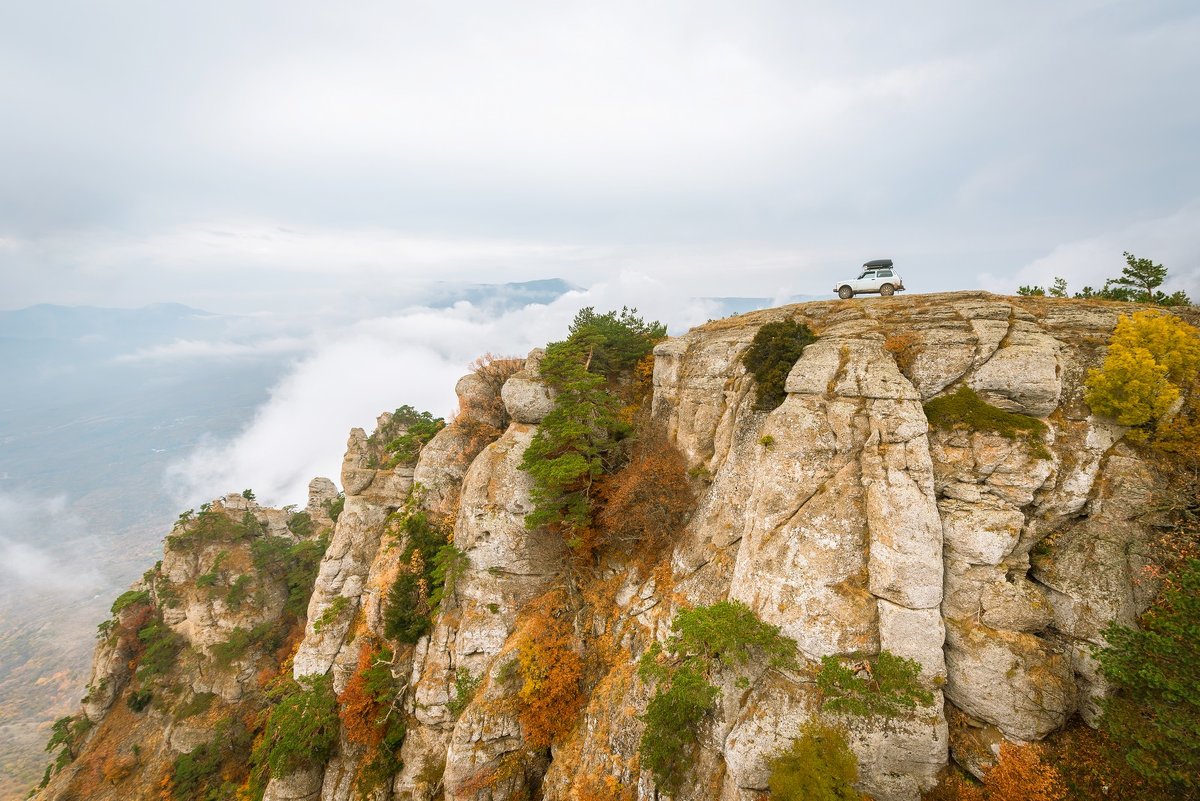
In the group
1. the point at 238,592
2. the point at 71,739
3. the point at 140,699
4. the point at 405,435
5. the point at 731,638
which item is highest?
the point at 405,435

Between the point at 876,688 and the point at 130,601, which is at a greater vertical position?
the point at 876,688

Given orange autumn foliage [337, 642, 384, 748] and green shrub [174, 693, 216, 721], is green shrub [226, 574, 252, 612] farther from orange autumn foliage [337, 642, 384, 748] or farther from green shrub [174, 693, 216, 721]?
orange autumn foliage [337, 642, 384, 748]

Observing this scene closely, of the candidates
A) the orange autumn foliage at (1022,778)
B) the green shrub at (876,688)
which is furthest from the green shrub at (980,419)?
the orange autumn foliage at (1022,778)

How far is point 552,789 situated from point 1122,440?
30.5 metres

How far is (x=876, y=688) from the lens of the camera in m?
16.7

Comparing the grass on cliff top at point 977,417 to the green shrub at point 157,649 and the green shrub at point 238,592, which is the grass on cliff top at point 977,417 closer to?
the green shrub at point 238,592

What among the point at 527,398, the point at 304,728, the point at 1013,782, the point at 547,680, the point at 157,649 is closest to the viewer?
the point at 1013,782

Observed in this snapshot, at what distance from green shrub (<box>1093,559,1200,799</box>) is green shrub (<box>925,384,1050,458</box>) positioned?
6.00 metres

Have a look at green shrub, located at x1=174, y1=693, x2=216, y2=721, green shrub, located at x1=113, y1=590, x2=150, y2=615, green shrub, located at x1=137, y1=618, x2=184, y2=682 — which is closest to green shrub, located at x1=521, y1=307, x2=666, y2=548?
green shrub, located at x1=174, y1=693, x2=216, y2=721

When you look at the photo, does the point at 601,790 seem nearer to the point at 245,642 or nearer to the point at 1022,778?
the point at 1022,778

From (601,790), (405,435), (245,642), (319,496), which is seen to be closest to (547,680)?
(601,790)

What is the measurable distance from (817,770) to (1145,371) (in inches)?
776

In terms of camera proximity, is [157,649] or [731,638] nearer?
[731,638]

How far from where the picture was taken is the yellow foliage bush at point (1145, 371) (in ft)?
56.2
